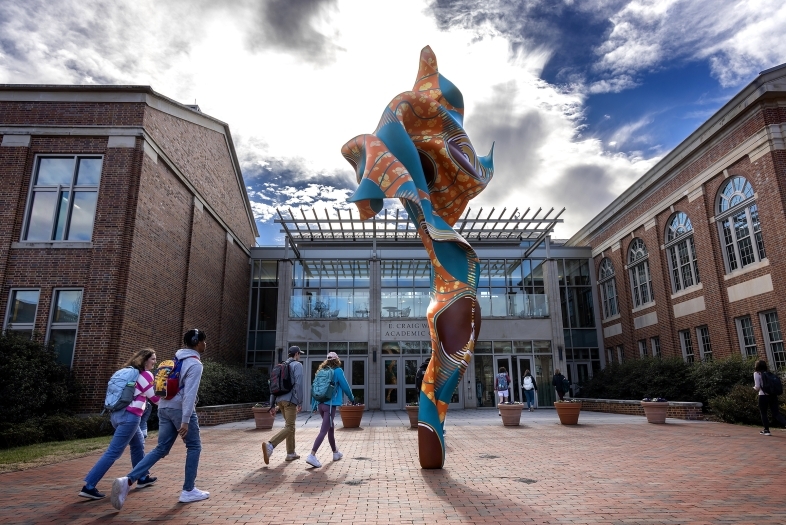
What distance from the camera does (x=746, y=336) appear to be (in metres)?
18.3

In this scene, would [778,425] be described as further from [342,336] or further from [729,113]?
[342,336]

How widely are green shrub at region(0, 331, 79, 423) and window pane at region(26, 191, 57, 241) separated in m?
3.42

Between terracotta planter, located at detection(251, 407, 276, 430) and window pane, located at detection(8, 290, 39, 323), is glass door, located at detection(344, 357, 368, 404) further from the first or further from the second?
window pane, located at detection(8, 290, 39, 323)

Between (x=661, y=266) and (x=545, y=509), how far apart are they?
21.3 metres

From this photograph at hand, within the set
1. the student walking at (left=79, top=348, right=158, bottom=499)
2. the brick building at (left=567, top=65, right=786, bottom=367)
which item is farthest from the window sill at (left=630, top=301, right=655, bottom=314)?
the student walking at (left=79, top=348, right=158, bottom=499)

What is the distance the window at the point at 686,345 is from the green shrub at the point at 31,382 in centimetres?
2252

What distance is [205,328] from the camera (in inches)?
813

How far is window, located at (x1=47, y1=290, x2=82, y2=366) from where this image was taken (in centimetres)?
1380

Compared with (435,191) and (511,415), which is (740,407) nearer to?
(511,415)

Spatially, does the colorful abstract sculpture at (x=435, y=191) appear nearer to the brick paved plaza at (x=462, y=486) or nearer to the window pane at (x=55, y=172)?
the brick paved plaza at (x=462, y=486)

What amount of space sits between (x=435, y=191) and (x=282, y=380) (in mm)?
4401

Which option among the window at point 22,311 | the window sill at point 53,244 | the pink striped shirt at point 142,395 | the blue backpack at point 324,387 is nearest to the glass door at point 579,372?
the blue backpack at point 324,387

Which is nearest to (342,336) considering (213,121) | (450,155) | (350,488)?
(213,121)

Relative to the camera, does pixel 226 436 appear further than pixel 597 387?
Answer: No
